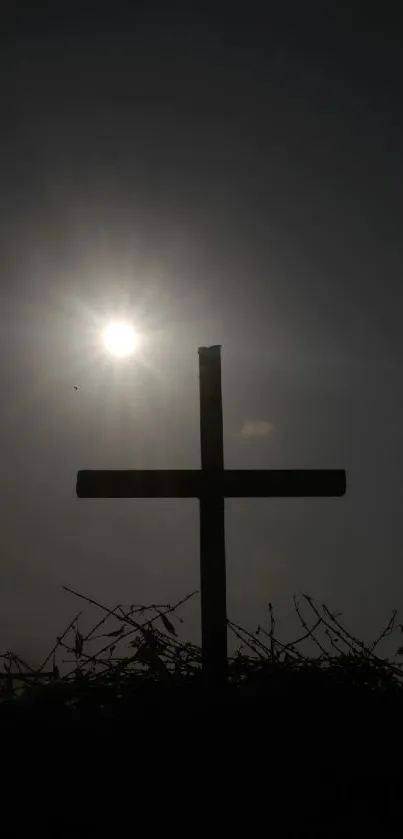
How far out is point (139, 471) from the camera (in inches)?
232

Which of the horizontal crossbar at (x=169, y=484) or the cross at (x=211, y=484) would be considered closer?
the cross at (x=211, y=484)

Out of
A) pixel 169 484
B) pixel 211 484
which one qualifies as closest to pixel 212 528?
pixel 211 484

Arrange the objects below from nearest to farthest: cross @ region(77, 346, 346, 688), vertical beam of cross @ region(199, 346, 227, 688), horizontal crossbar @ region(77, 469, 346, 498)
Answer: vertical beam of cross @ region(199, 346, 227, 688), cross @ region(77, 346, 346, 688), horizontal crossbar @ region(77, 469, 346, 498)

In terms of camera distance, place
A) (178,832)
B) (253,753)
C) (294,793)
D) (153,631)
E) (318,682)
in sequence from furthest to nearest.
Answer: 1. (153,631)
2. (318,682)
3. (253,753)
4. (294,793)
5. (178,832)

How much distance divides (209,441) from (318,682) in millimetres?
2318

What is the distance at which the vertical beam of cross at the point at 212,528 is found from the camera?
5.18 m

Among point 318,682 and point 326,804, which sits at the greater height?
point 318,682

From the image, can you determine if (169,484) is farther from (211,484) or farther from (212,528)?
(212,528)

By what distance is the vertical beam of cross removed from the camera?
17.0 ft

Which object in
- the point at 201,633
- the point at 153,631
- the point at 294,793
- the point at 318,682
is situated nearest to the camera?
the point at 294,793

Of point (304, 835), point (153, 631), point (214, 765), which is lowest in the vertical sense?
point (304, 835)

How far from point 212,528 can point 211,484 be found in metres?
0.39

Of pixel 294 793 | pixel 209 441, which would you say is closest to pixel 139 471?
pixel 209 441

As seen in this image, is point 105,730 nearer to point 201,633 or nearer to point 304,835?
point 304,835
